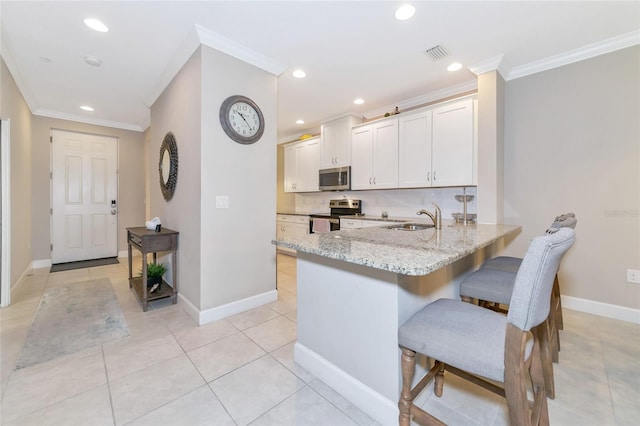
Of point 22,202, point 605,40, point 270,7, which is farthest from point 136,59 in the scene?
point 605,40

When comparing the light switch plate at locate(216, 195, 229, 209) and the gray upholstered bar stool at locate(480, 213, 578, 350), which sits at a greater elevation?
the light switch plate at locate(216, 195, 229, 209)

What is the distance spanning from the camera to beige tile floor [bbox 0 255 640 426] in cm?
137

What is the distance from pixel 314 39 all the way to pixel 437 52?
48.9 inches

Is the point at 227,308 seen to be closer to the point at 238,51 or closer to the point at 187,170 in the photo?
the point at 187,170

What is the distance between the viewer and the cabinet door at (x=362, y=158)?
4102 millimetres

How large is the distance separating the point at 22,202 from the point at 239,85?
11.1 ft

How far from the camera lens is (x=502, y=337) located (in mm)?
1018

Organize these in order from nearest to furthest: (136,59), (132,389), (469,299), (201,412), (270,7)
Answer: (201,412), (132,389), (469,299), (270,7), (136,59)

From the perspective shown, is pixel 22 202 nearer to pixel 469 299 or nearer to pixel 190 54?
pixel 190 54

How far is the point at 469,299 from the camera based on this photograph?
1.85 metres

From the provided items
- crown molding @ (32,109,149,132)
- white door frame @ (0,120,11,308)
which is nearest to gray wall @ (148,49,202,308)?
white door frame @ (0,120,11,308)

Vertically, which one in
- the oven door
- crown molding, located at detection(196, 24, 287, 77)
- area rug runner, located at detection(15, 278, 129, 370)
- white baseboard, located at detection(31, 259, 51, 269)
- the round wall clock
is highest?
crown molding, located at detection(196, 24, 287, 77)

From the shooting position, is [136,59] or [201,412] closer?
[201,412]

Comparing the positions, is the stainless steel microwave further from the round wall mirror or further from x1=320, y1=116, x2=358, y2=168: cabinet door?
the round wall mirror
